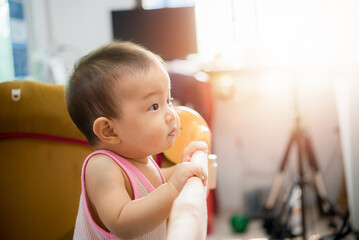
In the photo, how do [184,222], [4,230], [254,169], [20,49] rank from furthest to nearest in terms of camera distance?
[20,49]
[254,169]
[4,230]
[184,222]

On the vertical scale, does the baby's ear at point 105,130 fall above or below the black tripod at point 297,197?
above

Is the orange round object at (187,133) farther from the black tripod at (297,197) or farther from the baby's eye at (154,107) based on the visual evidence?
the black tripod at (297,197)

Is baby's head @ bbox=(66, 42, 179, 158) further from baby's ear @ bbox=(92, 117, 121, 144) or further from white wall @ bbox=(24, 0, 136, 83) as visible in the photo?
white wall @ bbox=(24, 0, 136, 83)

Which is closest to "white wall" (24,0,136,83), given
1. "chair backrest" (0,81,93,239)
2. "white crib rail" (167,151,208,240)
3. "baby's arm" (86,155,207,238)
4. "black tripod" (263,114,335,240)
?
"black tripod" (263,114,335,240)

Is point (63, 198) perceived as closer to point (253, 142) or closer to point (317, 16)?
point (253, 142)

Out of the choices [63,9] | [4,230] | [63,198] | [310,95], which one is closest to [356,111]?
[310,95]

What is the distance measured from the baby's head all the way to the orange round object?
20 cm

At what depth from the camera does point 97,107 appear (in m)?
0.62

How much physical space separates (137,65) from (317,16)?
7.72 feet

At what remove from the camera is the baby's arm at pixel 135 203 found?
527mm

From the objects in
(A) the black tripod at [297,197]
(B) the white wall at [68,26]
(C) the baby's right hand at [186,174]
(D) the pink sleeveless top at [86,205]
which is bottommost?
(A) the black tripod at [297,197]

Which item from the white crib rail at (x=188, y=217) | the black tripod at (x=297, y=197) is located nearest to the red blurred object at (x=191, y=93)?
the black tripod at (x=297, y=197)

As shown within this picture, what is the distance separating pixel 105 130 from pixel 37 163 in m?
0.35

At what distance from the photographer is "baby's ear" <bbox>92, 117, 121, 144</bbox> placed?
2.04ft
